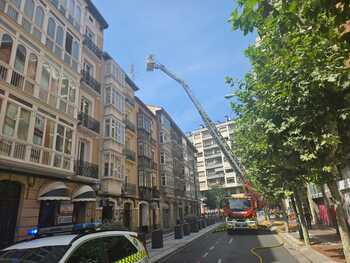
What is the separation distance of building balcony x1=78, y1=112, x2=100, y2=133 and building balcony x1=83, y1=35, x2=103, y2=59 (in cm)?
598

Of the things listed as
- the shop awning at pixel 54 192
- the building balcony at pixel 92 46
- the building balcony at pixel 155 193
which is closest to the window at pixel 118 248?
the shop awning at pixel 54 192

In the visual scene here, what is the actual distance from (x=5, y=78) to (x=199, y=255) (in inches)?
509

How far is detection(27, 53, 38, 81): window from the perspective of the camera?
570 inches

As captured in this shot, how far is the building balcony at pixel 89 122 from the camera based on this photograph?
19438 mm

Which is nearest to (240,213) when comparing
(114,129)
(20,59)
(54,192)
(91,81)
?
(114,129)

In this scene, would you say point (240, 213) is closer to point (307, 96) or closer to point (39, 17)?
point (307, 96)

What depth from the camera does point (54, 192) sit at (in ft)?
48.2

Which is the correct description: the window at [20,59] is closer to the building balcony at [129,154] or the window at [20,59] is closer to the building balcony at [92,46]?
the building balcony at [92,46]

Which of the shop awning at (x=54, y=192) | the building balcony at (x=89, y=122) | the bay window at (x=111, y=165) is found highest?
the building balcony at (x=89, y=122)

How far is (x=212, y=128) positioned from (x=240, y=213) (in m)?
10.8

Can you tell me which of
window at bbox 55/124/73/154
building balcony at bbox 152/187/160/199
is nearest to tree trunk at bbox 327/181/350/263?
window at bbox 55/124/73/154

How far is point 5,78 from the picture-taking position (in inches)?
503

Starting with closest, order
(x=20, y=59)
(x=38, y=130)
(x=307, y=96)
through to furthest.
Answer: (x=307, y=96)
(x=20, y=59)
(x=38, y=130)

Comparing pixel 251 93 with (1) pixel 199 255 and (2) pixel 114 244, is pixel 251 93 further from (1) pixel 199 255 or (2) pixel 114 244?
(1) pixel 199 255
